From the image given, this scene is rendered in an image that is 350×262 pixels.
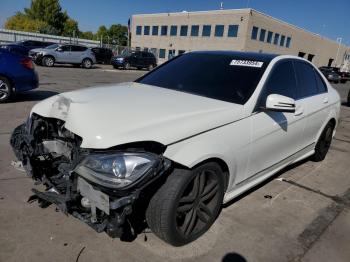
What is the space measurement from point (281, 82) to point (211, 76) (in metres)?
0.83

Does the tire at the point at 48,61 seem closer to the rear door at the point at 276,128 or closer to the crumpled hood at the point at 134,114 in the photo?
the crumpled hood at the point at 134,114

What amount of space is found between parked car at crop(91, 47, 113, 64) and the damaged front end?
1171 inches

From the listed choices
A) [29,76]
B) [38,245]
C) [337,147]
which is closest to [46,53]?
[29,76]

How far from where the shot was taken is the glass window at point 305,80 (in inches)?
173

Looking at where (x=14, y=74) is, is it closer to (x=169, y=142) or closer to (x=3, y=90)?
(x=3, y=90)

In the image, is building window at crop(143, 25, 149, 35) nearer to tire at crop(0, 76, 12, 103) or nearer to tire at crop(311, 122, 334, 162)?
tire at crop(0, 76, 12, 103)

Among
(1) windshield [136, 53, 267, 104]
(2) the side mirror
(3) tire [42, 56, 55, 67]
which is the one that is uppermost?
(1) windshield [136, 53, 267, 104]

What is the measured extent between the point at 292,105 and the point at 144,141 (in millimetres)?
1669

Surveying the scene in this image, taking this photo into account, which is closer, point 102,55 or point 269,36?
point 102,55

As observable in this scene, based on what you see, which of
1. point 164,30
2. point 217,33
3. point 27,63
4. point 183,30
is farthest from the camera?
point 164,30

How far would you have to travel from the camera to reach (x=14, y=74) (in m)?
7.88

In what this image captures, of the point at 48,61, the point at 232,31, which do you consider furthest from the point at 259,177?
the point at 232,31

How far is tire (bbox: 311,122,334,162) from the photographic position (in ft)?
17.6

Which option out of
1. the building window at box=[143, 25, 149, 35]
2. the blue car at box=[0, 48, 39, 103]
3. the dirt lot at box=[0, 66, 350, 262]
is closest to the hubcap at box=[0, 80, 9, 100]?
the blue car at box=[0, 48, 39, 103]
